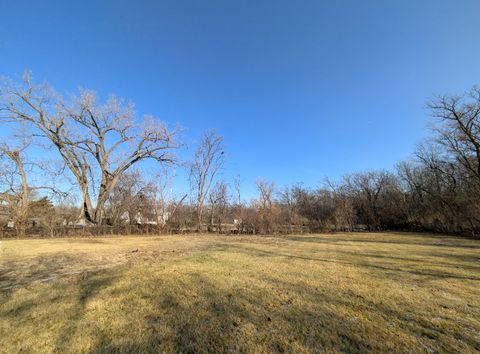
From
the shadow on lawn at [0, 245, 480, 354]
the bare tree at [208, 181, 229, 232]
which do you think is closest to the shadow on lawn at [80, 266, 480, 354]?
the shadow on lawn at [0, 245, 480, 354]

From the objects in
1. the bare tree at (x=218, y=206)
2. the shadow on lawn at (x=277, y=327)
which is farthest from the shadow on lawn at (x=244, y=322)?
the bare tree at (x=218, y=206)

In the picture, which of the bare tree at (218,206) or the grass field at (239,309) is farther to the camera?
the bare tree at (218,206)

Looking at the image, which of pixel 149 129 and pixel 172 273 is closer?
pixel 172 273

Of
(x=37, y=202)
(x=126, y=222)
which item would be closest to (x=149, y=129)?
(x=126, y=222)

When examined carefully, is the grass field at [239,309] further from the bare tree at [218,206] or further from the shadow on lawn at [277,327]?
the bare tree at [218,206]

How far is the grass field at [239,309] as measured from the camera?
260cm

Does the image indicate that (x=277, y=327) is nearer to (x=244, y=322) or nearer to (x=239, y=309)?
(x=244, y=322)

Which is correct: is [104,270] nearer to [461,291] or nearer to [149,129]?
[461,291]

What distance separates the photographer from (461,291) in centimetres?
436

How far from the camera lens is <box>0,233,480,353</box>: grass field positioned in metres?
2.60

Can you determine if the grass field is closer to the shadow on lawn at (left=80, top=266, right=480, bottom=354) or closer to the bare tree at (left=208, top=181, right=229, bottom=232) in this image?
the shadow on lawn at (left=80, top=266, right=480, bottom=354)

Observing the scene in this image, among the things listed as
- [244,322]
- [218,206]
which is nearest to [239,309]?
[244,322]

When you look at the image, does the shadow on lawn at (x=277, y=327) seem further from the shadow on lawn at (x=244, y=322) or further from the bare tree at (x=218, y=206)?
the bare tree at (x=218, y=206)

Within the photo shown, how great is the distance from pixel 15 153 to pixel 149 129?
10363 mm
